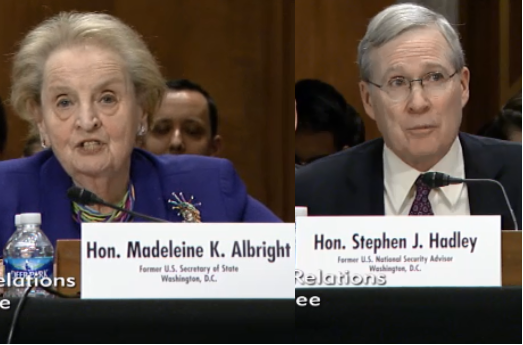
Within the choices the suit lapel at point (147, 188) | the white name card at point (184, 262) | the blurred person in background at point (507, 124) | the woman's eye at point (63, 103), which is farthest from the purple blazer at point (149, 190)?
the blurred person in background at point (507, 124)

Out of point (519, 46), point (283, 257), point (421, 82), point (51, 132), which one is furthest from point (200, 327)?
point (519, 46)

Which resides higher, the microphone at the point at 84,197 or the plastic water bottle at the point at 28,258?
the microphone at the point at 84,197

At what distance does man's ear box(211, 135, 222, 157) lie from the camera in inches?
110

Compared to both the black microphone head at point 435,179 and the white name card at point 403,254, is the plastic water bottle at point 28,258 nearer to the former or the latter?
the white name card at point 403,254

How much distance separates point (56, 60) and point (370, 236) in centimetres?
102

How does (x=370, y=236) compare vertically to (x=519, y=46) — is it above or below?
below

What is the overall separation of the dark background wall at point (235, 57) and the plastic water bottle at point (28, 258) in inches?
16.7

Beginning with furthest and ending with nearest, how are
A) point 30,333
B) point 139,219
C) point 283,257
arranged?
1. point 139,219
2. point 283,257
3. point 30,333

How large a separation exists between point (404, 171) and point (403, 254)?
391mm

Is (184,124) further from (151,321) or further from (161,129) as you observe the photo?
(151,321)

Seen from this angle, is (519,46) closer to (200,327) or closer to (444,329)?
(444,329)

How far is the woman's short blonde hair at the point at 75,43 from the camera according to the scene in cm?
273

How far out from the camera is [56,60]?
8.91ft

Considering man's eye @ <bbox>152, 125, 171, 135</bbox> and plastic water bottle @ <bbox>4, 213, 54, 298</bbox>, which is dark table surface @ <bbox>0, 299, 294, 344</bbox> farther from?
man's eye @ <bbox>152, 125, 171, 135</bbox>
